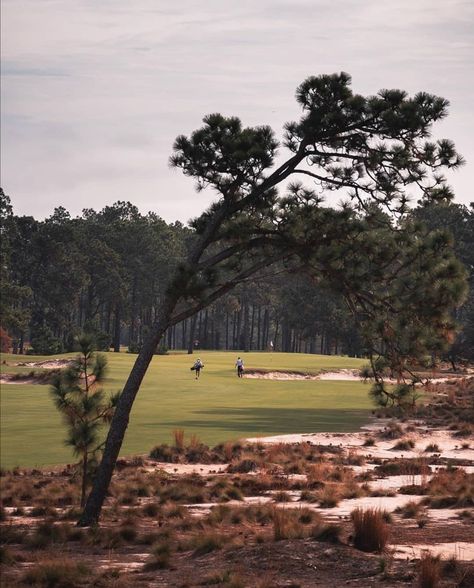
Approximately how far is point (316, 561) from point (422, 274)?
582 centimetres

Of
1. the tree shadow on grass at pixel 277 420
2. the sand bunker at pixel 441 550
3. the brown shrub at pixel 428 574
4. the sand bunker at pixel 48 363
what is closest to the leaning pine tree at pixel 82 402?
the sand bunker at pixel 441 550

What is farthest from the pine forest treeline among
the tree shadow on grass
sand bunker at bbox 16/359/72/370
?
the tree shadow on grass

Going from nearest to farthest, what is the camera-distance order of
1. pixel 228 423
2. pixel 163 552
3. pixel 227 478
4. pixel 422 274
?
pixel 163 552 → pixel 422 274 → pixel 227 478 → pixel 228 423

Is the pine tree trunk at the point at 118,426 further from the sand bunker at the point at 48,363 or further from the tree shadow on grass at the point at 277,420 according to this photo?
the sand bunker at the point at 48,363

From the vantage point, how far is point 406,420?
43906 mm

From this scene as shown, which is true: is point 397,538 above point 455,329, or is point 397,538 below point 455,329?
below

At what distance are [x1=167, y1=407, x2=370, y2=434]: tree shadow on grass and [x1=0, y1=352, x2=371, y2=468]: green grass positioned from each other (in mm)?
31

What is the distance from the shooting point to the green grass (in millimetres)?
32281

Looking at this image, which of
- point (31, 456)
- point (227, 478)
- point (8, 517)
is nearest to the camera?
point (8, 517)

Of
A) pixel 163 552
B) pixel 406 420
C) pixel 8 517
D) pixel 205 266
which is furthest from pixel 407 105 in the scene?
pixel 406 420

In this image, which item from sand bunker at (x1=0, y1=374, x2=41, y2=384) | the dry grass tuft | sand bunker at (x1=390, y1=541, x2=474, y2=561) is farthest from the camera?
sand bunker at (x1=0, y1=374, x2=41, y2=384)

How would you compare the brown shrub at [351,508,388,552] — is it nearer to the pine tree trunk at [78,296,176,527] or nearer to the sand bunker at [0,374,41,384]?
the pine tree trunk at [78,296,176,527]

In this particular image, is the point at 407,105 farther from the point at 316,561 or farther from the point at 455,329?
the point at 316,561

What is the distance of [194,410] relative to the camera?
44.8 meters
